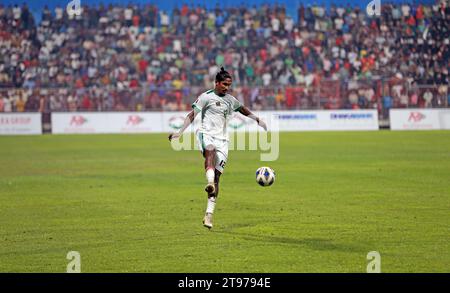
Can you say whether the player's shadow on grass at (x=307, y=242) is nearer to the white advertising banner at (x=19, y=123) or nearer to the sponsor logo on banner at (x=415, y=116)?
the white advertising banner at (x=19, y=123)

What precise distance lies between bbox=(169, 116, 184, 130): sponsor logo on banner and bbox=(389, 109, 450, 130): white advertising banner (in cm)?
1137

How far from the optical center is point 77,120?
1678 inches

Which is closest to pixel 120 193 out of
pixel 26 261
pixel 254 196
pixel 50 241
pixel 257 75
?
pixel 254 196

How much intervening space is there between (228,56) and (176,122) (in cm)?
715

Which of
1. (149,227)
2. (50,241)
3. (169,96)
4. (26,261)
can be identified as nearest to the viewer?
Result: (26,261)

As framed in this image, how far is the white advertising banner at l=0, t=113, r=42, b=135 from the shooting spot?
42031 millimetres

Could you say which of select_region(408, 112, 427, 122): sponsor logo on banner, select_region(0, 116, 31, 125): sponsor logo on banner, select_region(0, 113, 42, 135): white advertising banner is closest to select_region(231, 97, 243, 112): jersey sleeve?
select_region(0, 113, 42, 135): white advertising banner

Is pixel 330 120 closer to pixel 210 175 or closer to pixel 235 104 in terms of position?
pixel 235 104

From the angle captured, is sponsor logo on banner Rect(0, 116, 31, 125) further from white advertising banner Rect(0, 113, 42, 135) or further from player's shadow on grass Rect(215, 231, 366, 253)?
player's shadow on grass Rect(215, 231, 366, 253)

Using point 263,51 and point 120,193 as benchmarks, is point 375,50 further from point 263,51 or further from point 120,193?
point 120,193

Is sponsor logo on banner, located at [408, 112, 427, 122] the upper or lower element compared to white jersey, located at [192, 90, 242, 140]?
upper

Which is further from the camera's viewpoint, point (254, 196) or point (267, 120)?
point (267, 120)

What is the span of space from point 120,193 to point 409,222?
7154 mm

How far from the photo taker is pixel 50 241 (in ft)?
38.0
